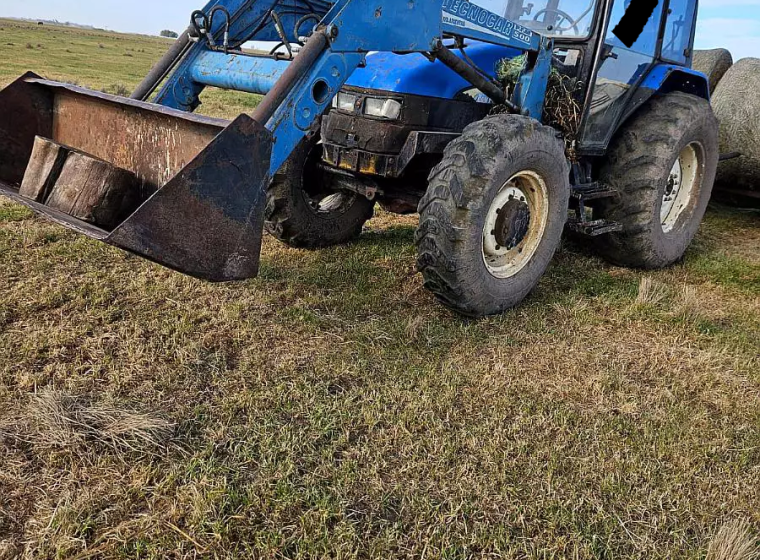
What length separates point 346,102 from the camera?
391 cm

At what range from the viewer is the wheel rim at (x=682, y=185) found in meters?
5.14

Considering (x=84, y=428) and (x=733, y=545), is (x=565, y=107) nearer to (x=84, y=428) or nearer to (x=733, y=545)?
(x=733, y=545)

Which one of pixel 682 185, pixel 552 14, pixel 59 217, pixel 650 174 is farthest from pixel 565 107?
pixel 59 217

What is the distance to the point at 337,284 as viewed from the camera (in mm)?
4117

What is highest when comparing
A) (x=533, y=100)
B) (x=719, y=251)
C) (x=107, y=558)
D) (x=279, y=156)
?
(x=533, y=100)

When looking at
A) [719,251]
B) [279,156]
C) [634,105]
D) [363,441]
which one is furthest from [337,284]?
[719,251]

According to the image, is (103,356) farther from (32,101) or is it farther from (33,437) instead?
(32,101)

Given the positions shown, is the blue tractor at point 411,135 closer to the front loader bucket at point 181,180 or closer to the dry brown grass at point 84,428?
the front loader bucket at point 181,180

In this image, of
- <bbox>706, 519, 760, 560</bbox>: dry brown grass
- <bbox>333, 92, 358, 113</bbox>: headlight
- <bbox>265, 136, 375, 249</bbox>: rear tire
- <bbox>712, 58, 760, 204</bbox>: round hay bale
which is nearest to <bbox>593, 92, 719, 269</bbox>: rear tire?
<bbox>712, 58, 760, 204</bbox>: round hay bale

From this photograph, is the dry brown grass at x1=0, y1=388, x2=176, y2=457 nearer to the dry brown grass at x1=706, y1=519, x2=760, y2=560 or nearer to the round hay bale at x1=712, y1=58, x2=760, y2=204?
the dry brown grass at x1=706, y1=519, x2=760, y2=560

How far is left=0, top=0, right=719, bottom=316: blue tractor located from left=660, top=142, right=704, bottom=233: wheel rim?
2.5 inches

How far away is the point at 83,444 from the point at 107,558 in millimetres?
557

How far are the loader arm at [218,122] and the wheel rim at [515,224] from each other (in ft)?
1.76

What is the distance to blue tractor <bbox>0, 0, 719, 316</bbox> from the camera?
2.68m
